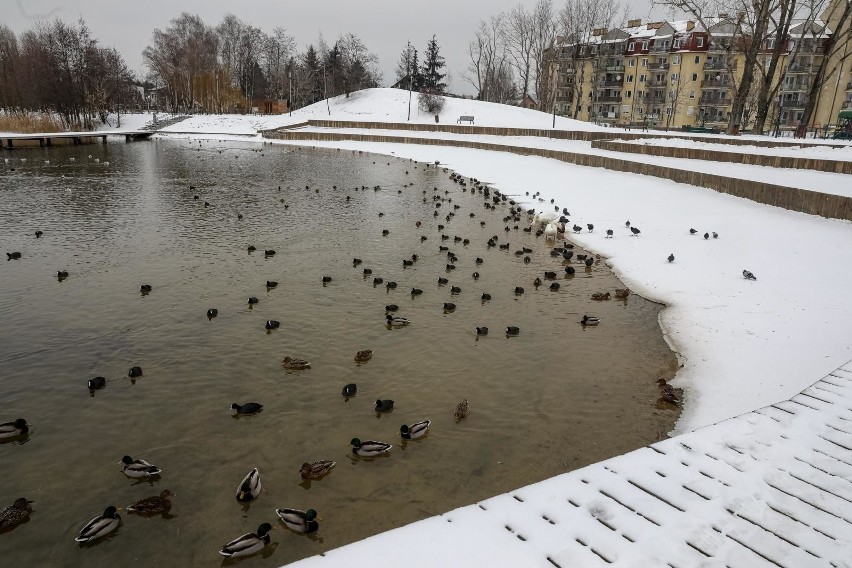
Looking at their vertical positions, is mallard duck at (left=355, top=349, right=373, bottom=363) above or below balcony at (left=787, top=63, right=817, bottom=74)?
below

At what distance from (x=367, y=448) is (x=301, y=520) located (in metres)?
1.30

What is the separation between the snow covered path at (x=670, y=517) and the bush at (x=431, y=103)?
84.2m

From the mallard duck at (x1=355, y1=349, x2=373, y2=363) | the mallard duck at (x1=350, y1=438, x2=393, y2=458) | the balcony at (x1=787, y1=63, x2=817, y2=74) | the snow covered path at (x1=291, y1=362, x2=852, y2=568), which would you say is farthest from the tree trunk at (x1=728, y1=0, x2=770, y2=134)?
the balcony at (x1=787, y1=63, x2=817, y2=74)

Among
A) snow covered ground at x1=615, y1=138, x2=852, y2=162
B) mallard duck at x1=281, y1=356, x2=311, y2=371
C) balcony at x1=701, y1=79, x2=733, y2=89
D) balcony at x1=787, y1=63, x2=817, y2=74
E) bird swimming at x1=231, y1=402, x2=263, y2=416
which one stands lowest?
bird swimming at x1=231, y1=402, x2=263, y2=416

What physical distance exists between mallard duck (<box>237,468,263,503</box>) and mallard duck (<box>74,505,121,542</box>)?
120cm

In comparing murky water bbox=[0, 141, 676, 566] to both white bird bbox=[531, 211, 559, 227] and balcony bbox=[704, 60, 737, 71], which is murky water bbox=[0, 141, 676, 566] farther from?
balcony bbox=[704, 60, 737, 71]

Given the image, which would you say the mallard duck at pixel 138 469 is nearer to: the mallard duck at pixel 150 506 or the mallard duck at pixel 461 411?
the mallard duck at pixel 150 506

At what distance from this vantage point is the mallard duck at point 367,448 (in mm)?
6488

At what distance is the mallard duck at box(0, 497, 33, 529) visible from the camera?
17.5 feet

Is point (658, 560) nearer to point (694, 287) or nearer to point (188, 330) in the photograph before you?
point (188, 330)

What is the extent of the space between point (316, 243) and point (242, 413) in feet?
32.1

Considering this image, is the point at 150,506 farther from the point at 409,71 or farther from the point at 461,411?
the point at 409,71

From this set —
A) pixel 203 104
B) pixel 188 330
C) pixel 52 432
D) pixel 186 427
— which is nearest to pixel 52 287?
pixel 188 330

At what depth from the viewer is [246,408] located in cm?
722
